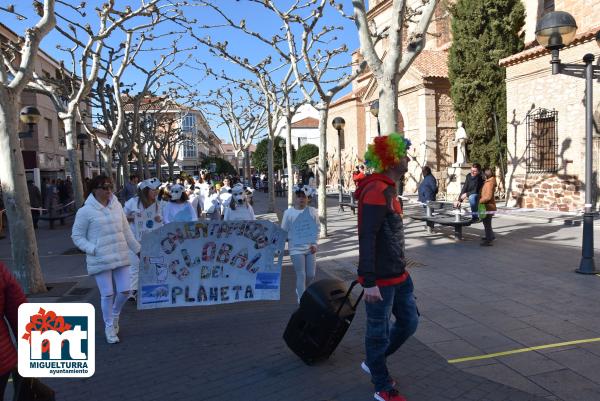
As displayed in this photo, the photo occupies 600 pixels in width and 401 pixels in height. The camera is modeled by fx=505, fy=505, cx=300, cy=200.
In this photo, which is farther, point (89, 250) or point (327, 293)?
point (89, 250)

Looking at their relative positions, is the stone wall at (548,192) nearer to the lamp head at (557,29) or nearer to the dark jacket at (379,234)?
the lamp head at (557,29)

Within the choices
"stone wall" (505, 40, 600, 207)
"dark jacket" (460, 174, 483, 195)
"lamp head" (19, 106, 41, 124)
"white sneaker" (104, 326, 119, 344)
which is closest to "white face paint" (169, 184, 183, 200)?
"white sneaker" (104, 326, 119, 344)

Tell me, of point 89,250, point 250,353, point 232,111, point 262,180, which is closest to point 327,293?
point 250,353

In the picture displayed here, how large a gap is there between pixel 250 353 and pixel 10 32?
28.5 meters

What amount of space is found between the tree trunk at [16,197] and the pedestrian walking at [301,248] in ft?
12.9

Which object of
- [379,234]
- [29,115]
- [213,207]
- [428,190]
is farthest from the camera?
[29,115]

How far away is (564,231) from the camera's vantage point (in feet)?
40.0

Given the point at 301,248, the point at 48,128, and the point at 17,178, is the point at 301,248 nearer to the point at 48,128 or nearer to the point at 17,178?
the point at 17,178

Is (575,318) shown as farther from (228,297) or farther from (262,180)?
(262,180)

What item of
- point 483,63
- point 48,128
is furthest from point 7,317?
point 48,128

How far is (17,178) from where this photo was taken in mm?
7301

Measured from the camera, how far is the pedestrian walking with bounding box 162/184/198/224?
7762 millimetres

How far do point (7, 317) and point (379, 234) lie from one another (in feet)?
7.67

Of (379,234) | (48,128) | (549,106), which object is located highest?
(48,128)
